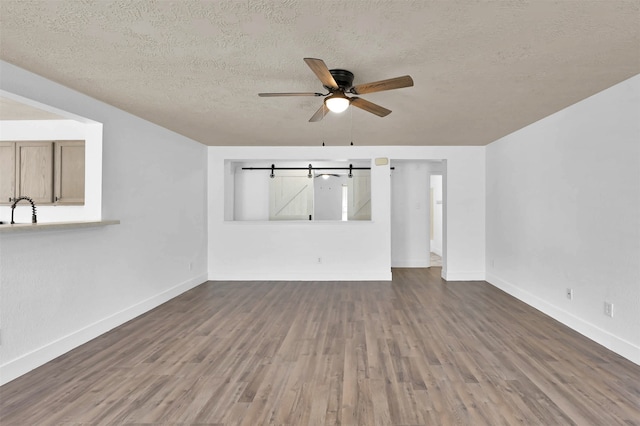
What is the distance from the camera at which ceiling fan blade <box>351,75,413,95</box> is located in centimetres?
209

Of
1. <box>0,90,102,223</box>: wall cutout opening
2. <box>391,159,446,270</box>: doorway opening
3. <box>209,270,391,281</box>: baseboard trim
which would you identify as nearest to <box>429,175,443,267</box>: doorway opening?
<box>391,159,446,270</box>: doorway opening

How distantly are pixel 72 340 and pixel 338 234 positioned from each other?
3.84 metres

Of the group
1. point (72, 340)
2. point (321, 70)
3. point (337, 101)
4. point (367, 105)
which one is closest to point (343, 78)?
point (337, 101)

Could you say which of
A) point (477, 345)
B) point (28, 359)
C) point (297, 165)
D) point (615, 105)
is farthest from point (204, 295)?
point (615, 105)

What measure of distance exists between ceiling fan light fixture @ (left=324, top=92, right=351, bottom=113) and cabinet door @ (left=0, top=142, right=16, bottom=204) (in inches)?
155

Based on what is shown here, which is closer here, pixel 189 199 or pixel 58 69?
pixel 58 69

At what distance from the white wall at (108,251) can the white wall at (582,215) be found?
488cm

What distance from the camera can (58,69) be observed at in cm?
241

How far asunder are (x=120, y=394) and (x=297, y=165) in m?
4.83

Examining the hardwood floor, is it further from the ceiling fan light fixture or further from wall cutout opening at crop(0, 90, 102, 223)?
the ceiling fan light fixture

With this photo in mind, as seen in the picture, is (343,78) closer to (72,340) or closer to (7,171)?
(72,340)

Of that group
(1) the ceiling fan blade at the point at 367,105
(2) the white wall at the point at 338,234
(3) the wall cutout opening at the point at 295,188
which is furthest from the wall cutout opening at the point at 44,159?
(1) the ceiling fan blade at the point at 367,105

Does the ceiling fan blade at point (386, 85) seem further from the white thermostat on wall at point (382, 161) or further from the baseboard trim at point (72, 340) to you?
the baseboard trim at point (72, 340)

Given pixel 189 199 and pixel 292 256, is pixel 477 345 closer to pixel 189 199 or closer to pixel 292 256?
pixel 292 256
